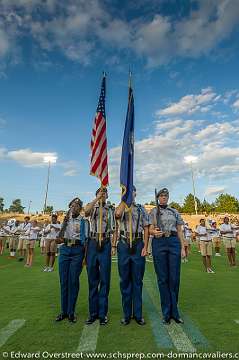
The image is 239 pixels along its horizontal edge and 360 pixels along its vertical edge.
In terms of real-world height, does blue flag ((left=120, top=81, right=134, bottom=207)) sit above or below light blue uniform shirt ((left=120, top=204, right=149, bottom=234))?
above

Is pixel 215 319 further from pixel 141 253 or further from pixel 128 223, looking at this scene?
pixel 128 223

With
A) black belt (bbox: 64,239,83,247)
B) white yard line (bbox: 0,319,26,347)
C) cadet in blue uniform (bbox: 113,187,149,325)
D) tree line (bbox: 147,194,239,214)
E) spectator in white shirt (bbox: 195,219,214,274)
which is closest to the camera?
white yard line (bbox: 0,319,26,347)

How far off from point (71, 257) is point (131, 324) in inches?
57.0

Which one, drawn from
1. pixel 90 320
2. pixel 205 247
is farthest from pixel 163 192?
pixel 205 247

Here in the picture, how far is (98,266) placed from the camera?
17.3 ft

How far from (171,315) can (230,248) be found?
32.2ft

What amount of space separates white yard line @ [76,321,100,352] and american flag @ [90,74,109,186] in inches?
96.0

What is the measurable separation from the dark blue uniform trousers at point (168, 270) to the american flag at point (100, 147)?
1613 millimetres

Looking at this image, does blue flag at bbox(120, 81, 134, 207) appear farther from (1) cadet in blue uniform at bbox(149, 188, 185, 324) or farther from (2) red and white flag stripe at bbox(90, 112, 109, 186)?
(1) cadet in blue uniform at bbox(149, 188, 185, 324)

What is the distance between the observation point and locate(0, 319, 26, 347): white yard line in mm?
4325

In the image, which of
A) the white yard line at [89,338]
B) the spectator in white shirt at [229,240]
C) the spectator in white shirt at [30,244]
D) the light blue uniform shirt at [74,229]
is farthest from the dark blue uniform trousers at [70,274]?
the spectator in white shirt at [229,240]

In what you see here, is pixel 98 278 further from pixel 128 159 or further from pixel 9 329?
pixel 128 159

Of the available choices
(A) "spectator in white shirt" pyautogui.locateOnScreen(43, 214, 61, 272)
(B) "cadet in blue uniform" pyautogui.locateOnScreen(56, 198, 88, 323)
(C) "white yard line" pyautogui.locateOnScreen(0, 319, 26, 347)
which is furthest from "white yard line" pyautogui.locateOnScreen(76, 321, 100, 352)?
(A) "spectator in white shirt" pyautogui.locateOnScreen(43, 214, 61, 272)

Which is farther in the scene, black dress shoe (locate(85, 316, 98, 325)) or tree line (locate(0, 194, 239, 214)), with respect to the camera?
tree line (locate(0, 194, 239, 214))
